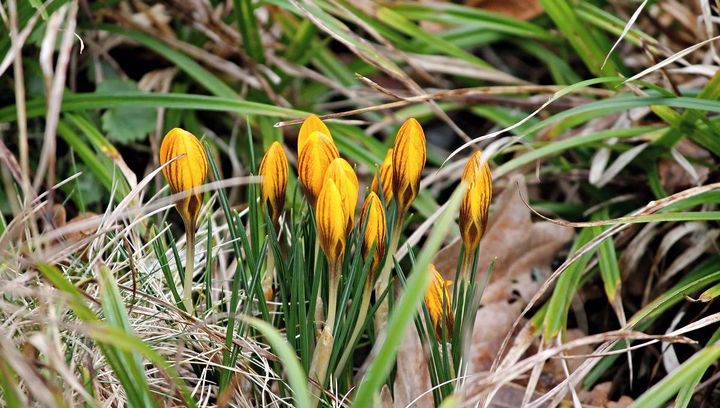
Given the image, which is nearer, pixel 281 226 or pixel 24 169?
pixel 24 169

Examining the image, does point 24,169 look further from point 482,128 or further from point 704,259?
point 482,128

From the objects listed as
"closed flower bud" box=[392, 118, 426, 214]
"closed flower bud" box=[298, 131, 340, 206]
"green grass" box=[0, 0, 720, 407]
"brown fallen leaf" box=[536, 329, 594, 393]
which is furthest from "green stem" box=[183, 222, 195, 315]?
"brown fallen leaf" box=[536, 329, 594, 393]

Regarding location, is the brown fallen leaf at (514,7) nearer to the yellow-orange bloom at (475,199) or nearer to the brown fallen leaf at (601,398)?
the brown fallen leaf at (601,398)

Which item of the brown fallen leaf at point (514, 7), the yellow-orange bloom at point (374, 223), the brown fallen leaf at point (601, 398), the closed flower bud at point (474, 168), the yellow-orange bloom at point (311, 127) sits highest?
the brown fallen leaf at point (514, 7)

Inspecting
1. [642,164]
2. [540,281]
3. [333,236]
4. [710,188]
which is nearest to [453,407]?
[333,236]

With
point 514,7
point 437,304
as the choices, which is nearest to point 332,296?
point 437,304

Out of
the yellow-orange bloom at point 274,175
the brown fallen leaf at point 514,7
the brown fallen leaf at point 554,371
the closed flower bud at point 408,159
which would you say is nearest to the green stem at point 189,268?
the yellow-orange bloom at point 274,175
